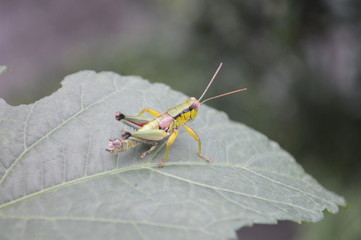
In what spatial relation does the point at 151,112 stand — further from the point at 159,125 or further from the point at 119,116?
the point at 119,116

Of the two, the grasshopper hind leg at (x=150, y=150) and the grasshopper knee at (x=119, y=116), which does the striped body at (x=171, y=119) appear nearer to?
the grasshopper hind leg at (x=150, y=150)

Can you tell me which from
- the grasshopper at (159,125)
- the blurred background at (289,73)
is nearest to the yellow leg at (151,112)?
the grasshopper at (159,125)

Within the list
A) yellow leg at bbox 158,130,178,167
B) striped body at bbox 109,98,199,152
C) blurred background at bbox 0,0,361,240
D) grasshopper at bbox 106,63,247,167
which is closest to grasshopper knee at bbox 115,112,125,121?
grasshopper at bbox 106,63,247,167

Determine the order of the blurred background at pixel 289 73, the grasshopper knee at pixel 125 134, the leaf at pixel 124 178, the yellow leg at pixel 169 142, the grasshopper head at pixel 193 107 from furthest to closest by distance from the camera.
Result: the blurred background at pixel 289 73
the grasshopper head at pixel 193 107
the grasshopper knee at pixel 125 134
the yellow leg at pixel 169 142
the leaf at pixel 124 178

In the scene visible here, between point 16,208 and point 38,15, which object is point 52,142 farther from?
point 38,15

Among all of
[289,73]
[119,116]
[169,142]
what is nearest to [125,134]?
[119,116]
